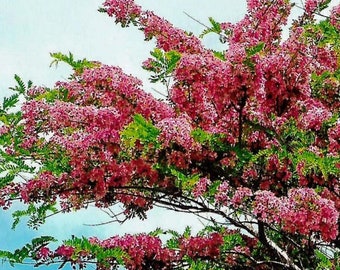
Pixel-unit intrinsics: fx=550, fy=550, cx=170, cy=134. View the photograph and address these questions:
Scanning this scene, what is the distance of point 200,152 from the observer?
5.62 meters

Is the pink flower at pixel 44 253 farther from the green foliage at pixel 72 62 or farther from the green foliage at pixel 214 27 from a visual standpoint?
the green foliage at pixel 214 27

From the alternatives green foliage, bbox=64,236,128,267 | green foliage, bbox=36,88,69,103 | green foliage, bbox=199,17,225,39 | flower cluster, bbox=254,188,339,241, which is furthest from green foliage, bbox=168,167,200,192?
green foliage, bbox=199,17,225,39

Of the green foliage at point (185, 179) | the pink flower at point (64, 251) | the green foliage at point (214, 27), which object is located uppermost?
the green foliage at point (214, 27)

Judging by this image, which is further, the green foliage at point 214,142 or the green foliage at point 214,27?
the green foliage at point 214,27

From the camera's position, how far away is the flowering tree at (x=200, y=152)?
511cm

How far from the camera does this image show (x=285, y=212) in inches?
192

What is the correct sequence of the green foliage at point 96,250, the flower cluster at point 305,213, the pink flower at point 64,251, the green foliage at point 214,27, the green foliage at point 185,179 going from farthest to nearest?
the green foliage at point 214,27, the pink flower at point 64,251, the green foliage at point 96,250, the green foliage at point 185,179, the flower cluster at point 305,213

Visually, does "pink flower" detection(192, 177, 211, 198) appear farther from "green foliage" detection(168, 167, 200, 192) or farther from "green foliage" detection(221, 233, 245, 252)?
"green foliage" detection(221, 233, 245, 252)

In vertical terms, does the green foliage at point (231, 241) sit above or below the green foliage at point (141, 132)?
below

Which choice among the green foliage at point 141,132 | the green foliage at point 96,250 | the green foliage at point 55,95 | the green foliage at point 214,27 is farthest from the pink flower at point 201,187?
the green foliage at point 214,27

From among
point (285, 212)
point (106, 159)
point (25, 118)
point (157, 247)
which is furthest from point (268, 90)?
point (25, 118)

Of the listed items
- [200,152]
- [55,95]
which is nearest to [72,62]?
[55,95]

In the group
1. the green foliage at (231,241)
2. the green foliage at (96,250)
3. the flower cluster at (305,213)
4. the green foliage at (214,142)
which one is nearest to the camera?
the flower cluster at (305,213)

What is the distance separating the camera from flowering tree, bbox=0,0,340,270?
5.11 meters
